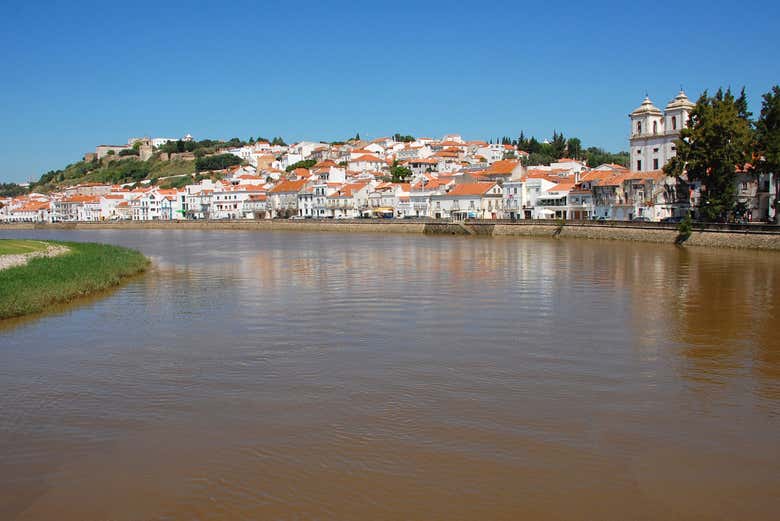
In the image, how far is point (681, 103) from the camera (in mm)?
59875

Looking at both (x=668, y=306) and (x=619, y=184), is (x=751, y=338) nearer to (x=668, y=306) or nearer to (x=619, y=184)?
(x=668, y=306)

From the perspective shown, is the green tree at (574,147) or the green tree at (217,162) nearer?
the green tree at (574,147)

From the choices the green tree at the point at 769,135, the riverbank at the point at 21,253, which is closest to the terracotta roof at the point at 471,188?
the green tree at the point at 769,135

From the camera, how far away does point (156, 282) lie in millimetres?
27500

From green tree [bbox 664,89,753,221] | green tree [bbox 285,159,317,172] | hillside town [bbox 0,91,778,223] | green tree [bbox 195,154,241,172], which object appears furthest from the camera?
green tree [bbox 195,154,241,172]

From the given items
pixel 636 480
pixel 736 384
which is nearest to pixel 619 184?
pixel 736 384

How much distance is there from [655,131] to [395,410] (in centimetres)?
5873

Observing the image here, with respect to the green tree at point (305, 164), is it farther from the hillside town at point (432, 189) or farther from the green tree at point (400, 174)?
the green tree at point (400, 174)

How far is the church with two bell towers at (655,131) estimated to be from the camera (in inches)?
2352

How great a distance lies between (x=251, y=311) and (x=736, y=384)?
12342 mm

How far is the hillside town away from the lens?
5541 centimetres

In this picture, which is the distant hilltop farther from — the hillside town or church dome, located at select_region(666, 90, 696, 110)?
church dome, located at select_region(666, 90, 696, 110)

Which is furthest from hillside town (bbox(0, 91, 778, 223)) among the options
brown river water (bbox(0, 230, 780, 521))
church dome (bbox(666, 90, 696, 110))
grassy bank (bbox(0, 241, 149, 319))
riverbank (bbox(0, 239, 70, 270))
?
riverbank (bbox(0, 239, 70, 270))

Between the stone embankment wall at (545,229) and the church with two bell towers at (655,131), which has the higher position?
the church with two bell towers at (655,131)
